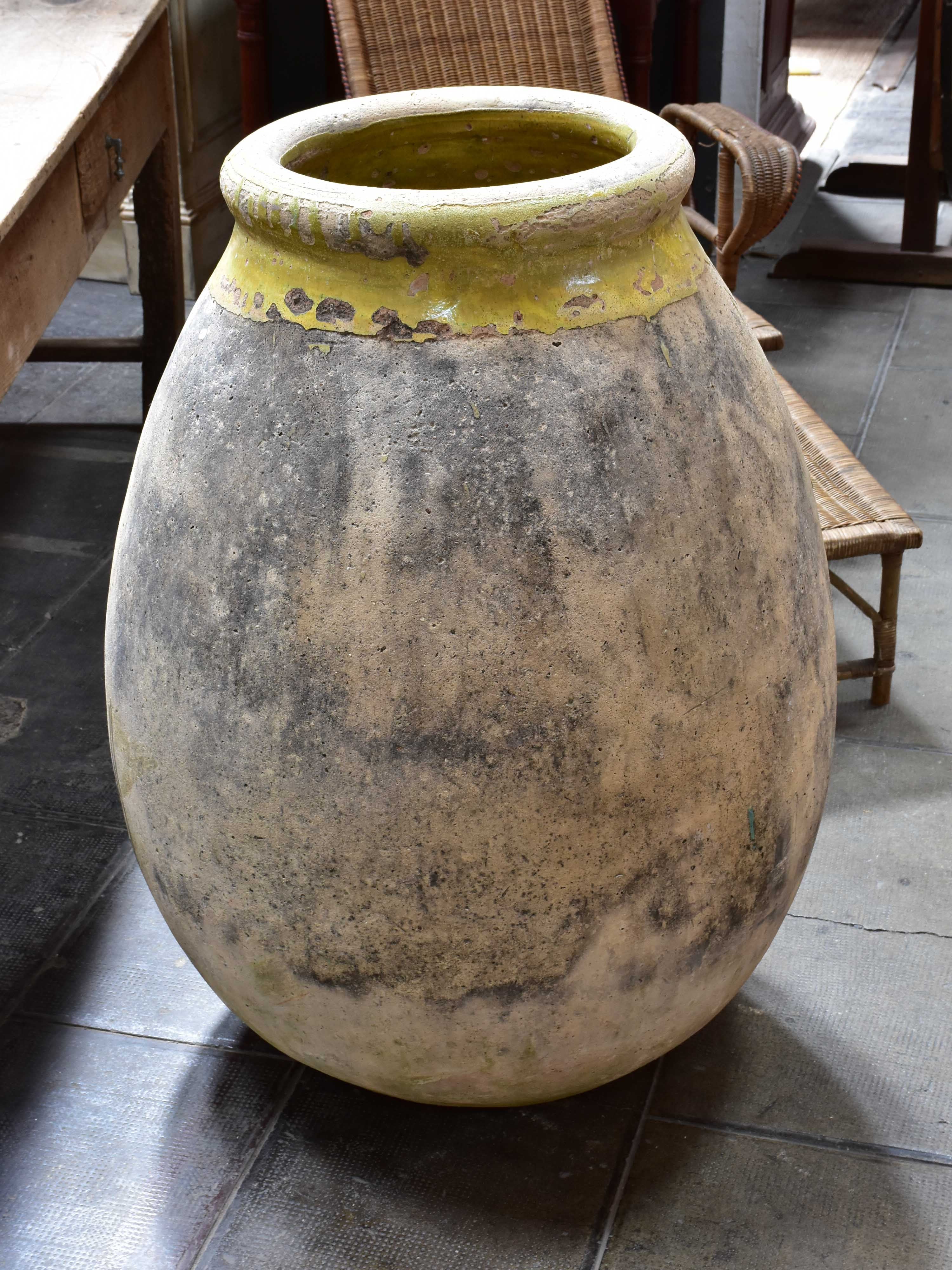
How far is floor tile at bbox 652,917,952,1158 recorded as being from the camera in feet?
5.68

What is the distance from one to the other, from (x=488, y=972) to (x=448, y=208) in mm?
732

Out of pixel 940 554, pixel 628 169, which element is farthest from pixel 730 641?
pixel 940 554

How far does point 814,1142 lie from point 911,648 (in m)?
1.20

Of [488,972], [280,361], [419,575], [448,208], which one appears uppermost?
[448,208]

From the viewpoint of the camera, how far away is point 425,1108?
1.74m

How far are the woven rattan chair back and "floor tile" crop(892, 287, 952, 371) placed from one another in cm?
114

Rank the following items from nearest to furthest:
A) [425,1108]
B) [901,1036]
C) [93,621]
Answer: [425,1108], [901,1036], [93,621]

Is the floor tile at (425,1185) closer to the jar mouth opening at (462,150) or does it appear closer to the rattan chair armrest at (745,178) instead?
the jar mouth opening at (462,150)

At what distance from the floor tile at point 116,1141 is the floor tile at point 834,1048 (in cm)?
55

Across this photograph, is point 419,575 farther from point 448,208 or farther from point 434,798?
point 448,208

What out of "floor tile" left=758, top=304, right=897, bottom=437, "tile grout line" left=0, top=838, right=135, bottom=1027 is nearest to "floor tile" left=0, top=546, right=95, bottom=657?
"tile grout line" left=0, top=838, right=135, bottom=1027

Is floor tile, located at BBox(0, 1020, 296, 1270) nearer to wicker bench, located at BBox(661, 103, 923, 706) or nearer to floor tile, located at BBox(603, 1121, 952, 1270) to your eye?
floor tile, located at BBox(603, 1121, 952, 1270)

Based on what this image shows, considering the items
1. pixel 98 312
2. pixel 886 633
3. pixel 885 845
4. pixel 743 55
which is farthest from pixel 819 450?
pixel 98 312

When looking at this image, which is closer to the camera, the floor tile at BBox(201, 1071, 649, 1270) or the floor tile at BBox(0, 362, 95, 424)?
the floor tile at BBox(201, 1071, 649, 1270)
